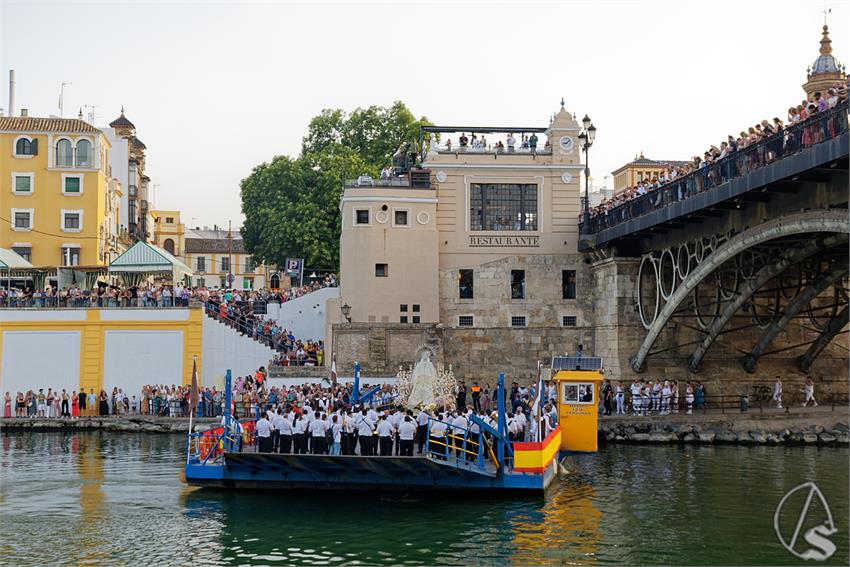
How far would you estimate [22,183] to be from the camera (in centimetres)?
5934

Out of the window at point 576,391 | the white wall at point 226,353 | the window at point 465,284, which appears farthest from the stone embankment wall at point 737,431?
the white wall at point 226,353

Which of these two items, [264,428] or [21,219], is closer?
[264,428]

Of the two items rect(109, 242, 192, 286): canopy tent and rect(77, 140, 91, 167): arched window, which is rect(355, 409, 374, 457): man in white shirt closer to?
rect(109, 242, 192, 286): canopy tent

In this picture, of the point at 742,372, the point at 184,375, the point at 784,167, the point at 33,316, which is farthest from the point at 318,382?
the point at 784,167

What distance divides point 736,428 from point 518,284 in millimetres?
12626

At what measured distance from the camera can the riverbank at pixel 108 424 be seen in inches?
1730

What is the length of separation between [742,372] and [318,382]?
16694 millimetres

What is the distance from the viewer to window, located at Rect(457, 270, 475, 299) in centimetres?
4888

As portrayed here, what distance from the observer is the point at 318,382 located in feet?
148

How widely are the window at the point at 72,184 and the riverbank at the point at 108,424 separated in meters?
18.1

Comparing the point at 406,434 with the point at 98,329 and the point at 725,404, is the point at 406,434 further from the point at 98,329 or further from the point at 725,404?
the point at 98,329

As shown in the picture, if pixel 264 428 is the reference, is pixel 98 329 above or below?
above

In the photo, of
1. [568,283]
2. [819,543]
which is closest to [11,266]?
[568,283]

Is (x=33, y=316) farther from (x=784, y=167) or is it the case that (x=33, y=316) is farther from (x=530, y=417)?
(x=784, y=167)
